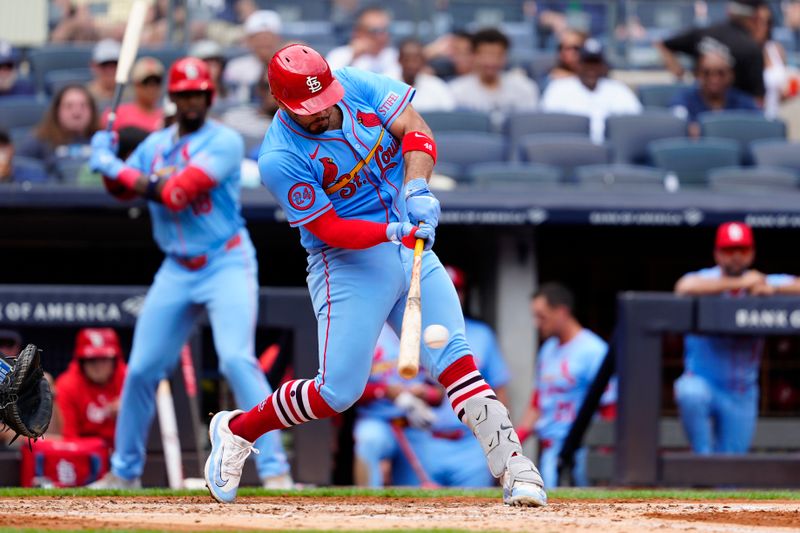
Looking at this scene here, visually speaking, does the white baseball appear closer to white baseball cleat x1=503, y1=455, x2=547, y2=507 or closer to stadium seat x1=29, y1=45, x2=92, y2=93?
white baseball cleat x1=503, y1=455, x2=547, y2=507

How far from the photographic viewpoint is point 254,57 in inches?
412

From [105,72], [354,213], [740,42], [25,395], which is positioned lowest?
[25,395]

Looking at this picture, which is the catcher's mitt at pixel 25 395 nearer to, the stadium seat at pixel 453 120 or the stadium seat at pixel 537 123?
the stadium seat at pixel 453 120

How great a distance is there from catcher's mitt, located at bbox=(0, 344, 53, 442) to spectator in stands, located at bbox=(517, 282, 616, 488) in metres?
3.76

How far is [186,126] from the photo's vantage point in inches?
265

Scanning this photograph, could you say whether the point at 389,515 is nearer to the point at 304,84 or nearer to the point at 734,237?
the point at 304,84

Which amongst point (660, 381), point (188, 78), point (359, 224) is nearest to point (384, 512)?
point (359, 224)

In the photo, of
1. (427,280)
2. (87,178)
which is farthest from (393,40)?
(427,280)

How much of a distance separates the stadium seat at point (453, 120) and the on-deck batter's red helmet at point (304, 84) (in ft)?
16.5

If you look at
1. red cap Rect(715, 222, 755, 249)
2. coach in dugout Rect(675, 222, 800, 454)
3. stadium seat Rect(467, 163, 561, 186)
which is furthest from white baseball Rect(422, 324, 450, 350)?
stadium seat Rect(467, 163, 561, 186)

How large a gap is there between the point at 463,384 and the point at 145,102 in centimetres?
461

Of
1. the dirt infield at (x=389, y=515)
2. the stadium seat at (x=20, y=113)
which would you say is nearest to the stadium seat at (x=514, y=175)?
the stadium seat at (x=20, y=113)

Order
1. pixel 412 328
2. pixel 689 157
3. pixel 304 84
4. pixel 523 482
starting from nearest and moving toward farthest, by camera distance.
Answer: pixel 412 328
pixel 304 84
pixel 523 482
pixel 689 157

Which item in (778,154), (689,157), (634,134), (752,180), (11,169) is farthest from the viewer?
(634,134)
